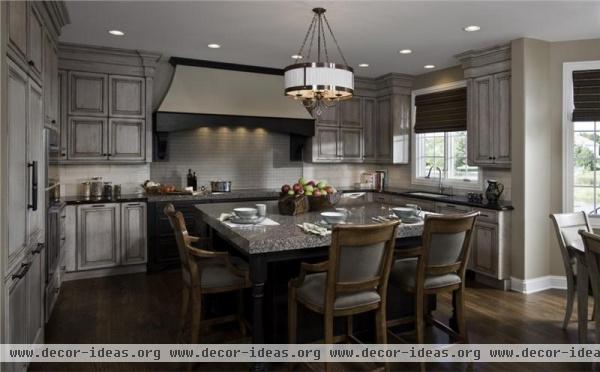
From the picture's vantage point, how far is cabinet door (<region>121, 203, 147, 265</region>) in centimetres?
466

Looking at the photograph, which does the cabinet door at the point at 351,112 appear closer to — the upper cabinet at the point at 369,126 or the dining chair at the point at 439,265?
the upper cabinet at the point at 369,126

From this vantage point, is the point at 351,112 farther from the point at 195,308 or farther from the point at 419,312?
the point at 195,308

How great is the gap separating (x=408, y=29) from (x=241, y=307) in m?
3.06

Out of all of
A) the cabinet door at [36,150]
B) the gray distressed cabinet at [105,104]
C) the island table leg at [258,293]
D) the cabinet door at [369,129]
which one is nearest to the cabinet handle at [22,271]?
the cabinet door at [36,150]

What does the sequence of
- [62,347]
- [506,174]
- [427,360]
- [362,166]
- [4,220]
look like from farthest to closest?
1. [362,166]
2. [506,174]
3. [62,347]
4. [427,360]
5. [4,220]

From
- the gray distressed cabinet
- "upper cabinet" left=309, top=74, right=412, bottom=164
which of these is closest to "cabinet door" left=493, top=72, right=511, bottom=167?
"upper cabinet" left=309, top=74, right=412, bottom=164

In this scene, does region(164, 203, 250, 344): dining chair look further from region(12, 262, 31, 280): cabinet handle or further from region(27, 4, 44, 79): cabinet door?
region(27, 4, 44, 79): cabinet door

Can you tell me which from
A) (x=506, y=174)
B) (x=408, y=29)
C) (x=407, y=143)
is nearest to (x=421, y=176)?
(x=407, y=143)

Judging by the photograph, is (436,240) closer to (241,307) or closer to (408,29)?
(241,307)

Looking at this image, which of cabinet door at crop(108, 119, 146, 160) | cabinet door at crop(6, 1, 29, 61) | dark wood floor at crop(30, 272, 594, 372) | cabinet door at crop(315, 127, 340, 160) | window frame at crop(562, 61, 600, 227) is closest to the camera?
cabinet door at crop(6, 1, 29, 61)

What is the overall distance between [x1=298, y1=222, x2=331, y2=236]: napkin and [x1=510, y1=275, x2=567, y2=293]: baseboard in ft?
9.26

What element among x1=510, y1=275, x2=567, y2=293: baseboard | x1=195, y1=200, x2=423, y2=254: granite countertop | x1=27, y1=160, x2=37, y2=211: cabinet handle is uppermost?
x1=27, y1=160, x2=37, y2=211: cabinet handle

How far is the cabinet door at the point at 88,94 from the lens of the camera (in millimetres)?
4559

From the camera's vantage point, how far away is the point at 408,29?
13.0 ft
